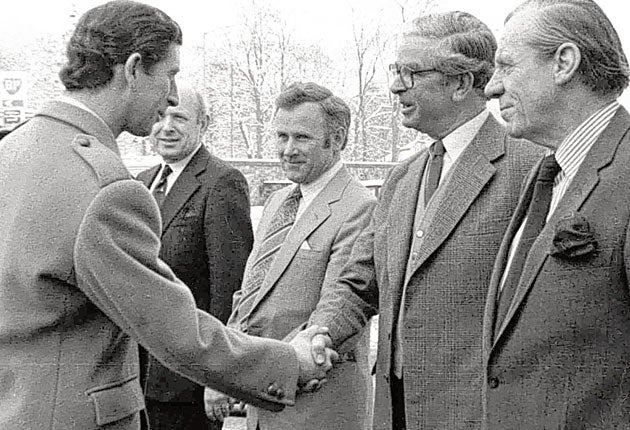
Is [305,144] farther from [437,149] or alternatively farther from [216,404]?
[216,404]

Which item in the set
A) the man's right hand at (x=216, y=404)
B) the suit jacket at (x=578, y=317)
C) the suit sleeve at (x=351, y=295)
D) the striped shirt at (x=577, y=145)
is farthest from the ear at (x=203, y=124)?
the suit jacket at (x=578, y=317)

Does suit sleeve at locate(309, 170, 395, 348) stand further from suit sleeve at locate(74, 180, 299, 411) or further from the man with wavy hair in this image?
the man with wavy hair

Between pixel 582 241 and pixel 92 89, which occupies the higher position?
pixel 92 89

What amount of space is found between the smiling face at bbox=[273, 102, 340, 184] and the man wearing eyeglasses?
0.66m

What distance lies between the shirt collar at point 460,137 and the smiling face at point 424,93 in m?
0.04

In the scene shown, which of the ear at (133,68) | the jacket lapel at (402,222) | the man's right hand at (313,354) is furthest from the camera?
the man's right hand at (313,354)

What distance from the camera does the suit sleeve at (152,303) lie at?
234cm

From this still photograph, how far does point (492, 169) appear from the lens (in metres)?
3.02

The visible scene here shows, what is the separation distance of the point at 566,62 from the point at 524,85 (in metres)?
0.14

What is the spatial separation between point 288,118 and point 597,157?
1953mm

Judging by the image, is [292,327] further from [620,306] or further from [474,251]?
[620,306]

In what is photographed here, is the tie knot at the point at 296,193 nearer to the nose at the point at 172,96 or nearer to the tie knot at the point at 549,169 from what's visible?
the nose at the point at 172,96

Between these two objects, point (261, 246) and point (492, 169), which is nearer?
point (492, 169)

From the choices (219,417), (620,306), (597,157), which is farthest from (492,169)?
(219,417)
